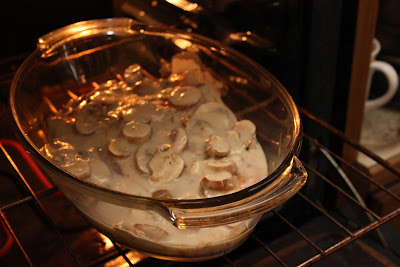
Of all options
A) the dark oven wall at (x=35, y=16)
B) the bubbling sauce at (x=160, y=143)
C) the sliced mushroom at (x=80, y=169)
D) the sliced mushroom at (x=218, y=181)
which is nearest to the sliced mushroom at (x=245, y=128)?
the bubbling sauce at (x=160, y=143)

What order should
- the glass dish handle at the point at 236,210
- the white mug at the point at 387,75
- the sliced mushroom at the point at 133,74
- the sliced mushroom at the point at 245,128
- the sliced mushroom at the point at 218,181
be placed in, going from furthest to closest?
1. the white mug at the point at 387,75
2. the sliced mushroom at the point at 133,74
3. the sliced mushroom at the point at 245,128
4. the sliced mushroom at the point at 218,181
5. the glass dish handle at the point at 236,210

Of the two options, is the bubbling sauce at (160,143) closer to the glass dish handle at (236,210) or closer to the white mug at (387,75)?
the glass dish handle at (236,210)

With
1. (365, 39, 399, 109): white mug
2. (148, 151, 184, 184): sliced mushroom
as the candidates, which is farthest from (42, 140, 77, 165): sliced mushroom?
(365, 39, 399, 109): white mug

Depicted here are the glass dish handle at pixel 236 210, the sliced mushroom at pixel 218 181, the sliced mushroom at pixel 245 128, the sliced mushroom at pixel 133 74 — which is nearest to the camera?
the glass dish handle at pixel 236 210

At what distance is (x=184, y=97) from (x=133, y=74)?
0.11 m

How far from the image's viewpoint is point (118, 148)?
2.09 feet

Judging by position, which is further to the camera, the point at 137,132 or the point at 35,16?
the point at 35,16

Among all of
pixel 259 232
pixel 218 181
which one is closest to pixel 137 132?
pixel 218 181

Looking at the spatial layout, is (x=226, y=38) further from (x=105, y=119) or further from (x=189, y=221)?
(x=189, y=221)

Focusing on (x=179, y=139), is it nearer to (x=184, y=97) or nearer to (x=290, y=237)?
(x=184, y=97)

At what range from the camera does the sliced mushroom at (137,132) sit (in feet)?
2.12

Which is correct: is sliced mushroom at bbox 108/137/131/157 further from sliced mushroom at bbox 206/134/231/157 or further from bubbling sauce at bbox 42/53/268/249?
sliced mushroom at bbox 206/134/231/157

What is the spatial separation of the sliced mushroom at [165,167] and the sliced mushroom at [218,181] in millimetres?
37

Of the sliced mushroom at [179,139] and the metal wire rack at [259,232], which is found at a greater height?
the sliced mushroom at [179,139]
